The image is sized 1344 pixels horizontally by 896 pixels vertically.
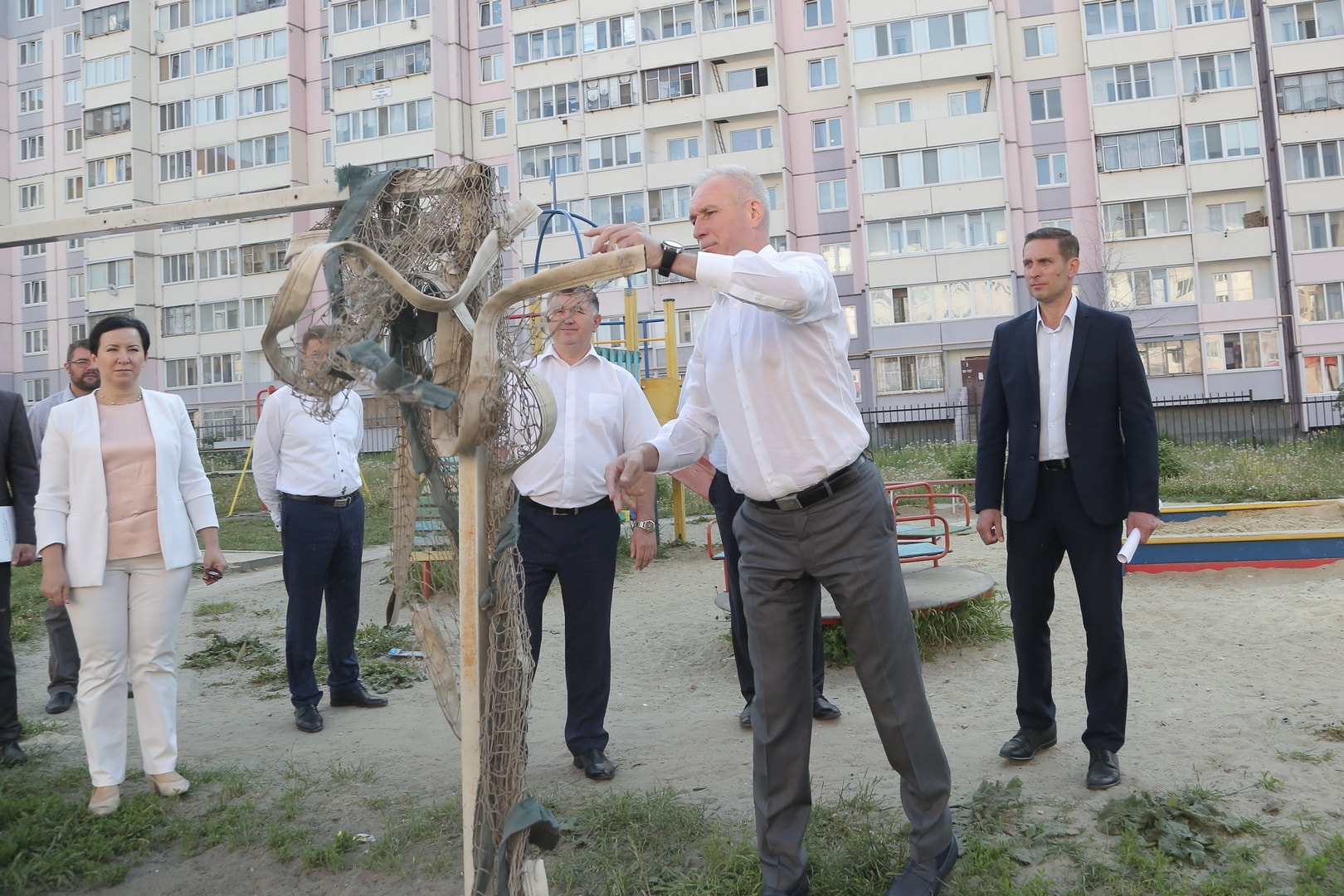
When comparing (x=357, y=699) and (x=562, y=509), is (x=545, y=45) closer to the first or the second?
(x=357, y=699)

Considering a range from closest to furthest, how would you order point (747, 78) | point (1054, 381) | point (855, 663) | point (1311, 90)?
point (855, 663) < point (1054, 381) < point (1311, 90) < point (747, 78)

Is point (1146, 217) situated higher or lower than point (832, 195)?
lower

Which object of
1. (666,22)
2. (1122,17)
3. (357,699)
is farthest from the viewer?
(666,22)

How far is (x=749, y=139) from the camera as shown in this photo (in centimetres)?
3600

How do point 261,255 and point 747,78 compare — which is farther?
point 261,255

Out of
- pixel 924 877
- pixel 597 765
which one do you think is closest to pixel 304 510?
pixel 597 765

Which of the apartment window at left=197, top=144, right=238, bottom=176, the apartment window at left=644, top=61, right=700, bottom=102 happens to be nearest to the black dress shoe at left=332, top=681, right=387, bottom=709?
the apartment window at left=644, top=61, right=700, bottom=102

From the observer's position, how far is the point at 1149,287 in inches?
1276

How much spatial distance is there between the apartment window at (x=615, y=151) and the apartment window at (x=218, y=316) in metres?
16.9

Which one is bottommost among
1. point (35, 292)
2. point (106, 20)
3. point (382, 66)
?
point (35, 292)

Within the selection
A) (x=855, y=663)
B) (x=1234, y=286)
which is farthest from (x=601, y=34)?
(x=855, y=663)

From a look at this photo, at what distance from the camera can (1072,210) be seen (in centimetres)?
3303

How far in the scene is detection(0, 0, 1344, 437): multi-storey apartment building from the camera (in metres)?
31.4

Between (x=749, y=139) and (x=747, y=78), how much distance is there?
214cm
